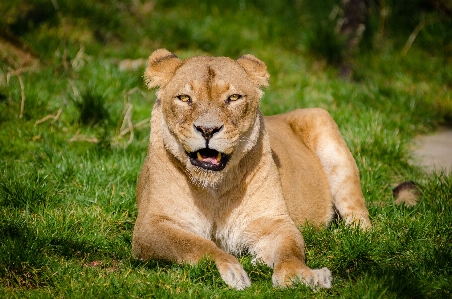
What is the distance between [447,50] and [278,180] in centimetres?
641

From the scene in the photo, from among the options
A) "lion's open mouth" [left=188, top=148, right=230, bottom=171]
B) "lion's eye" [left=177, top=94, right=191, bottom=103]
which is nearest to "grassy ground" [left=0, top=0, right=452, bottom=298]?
"lion's open mouth" [left=188, top=148, right=230, bottom=171]

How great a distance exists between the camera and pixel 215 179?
4156 millimetres

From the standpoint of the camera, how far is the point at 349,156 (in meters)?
5.47

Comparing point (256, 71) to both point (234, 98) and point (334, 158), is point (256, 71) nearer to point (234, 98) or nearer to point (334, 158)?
point (234, 98)

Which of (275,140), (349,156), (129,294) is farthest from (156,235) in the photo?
(349,156)

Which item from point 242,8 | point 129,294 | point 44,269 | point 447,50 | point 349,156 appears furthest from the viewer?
point 242,8

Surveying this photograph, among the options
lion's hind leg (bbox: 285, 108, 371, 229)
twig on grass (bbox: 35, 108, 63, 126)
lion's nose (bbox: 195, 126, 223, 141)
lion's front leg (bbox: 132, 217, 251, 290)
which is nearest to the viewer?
lion's front leg (bbox: 132, 217, 251, 290)

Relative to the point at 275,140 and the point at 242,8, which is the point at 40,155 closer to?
the point at 275,140

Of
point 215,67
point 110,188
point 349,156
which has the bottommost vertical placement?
point 110,188

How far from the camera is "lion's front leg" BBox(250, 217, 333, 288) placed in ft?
12.0

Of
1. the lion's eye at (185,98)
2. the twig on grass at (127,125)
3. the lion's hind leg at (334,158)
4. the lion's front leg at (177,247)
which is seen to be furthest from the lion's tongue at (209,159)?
the twig on grass at (127,125)

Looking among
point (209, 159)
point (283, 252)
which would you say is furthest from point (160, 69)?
point (283, 252)

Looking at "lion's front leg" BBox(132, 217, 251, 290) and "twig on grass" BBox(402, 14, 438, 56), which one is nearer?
"lion's front leg" BBox(132, 217, 251, 290)

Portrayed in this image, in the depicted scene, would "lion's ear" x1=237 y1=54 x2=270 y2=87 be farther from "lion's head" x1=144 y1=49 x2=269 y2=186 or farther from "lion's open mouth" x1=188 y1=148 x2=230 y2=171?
"lion's open mouth" x1=188 y1=148 x2=230 y2=171
